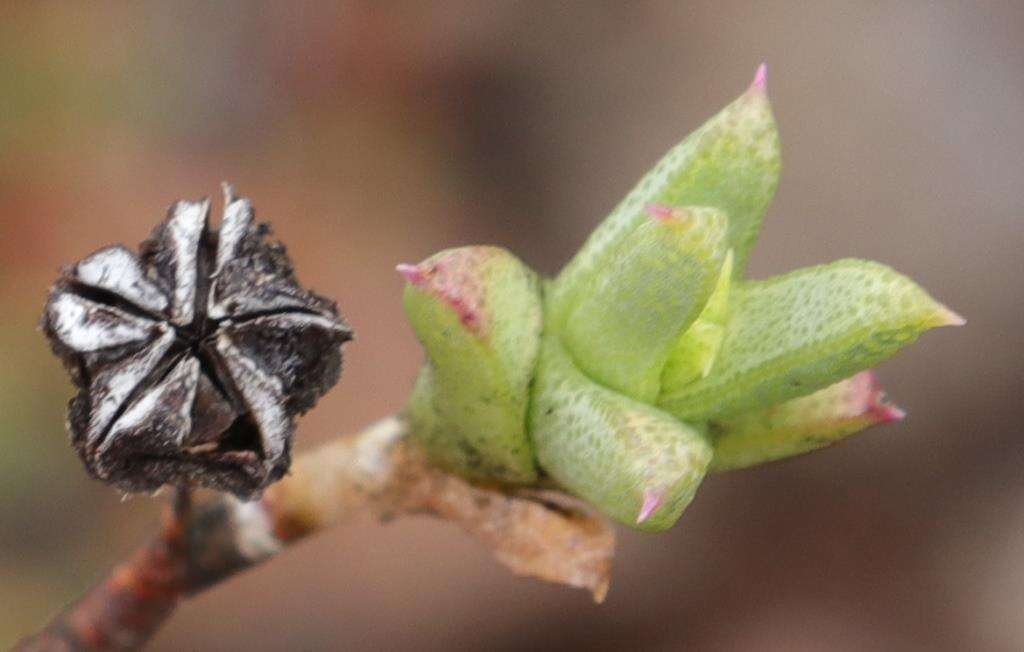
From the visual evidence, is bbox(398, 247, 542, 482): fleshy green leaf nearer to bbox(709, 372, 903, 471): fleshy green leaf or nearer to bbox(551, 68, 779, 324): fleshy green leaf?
bbox(551, 68, 779, 324): fleshy green leaf

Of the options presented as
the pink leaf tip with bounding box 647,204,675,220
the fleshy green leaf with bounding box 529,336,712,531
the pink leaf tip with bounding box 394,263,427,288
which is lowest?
the fleshy green leaf with bounding box 529,336,712,531

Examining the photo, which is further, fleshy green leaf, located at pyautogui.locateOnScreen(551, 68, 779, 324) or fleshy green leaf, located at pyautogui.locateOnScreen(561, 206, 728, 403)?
fleshy green leaf, located at pyautogui.locateOnScreen(551, 68, 779, 324)

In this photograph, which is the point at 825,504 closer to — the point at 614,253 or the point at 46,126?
the point at 614,253

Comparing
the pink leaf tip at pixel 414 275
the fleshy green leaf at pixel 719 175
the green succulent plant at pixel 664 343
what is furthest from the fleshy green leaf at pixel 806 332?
the pink leaf tip at pixel 414 275

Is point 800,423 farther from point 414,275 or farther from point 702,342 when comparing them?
point 414,275

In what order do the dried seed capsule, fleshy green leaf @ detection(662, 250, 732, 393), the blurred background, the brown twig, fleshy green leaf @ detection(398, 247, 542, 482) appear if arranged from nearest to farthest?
the dried seed capsule
fleshy green leaf @ detection(398, 247, 542, 482)
fleshy green leaf @ detection(662, 250, 732, 393)
the brown twig
the blurred background

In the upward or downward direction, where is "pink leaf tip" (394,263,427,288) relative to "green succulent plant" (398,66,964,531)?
upward

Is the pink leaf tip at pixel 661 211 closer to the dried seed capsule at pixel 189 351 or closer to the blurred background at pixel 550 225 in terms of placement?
the dried seed capsule at pixel 189 351

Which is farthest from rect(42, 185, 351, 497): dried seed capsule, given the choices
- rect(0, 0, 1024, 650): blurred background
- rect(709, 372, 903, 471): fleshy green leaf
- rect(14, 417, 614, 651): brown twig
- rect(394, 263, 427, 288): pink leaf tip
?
rect(0, 0, 1024, 650): blurred background
